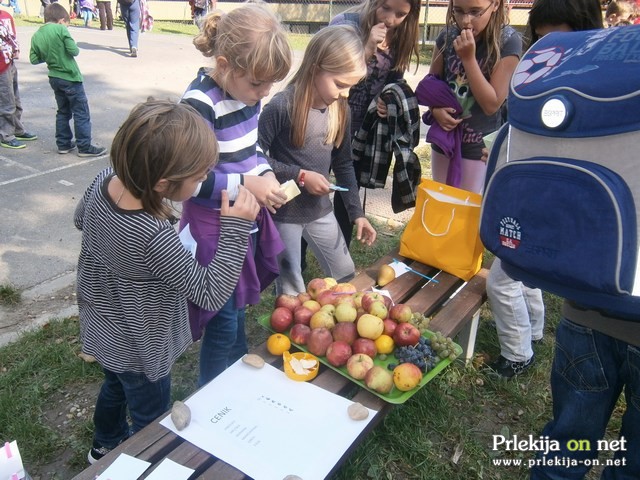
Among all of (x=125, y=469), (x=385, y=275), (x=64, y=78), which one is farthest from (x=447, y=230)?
(x=64, y=78)

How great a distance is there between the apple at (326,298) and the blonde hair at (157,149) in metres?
0.85

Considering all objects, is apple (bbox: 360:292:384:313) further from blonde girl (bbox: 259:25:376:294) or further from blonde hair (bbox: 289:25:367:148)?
blonde hair (bbox: 289:25:367:148)

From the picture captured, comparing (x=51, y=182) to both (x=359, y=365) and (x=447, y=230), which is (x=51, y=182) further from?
(x=359, y=365)

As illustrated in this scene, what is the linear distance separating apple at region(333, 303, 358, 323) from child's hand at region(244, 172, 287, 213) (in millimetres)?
471

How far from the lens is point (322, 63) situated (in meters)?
2.41

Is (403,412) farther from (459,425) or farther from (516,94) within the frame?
(516,94)

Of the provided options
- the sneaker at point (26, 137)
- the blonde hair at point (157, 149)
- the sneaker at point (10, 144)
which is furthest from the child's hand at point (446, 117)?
the sneaker at point (26, 137)

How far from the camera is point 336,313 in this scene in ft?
6.93

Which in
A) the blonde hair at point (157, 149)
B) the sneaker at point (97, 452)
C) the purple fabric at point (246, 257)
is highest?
A: the blonde hair at point (157, 149)

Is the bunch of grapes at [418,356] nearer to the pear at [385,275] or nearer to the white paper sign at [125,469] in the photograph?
the pear at [385,275]

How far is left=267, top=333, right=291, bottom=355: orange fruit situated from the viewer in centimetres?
198

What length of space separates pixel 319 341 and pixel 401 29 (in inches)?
75.8

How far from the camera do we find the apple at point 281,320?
6.89 feet

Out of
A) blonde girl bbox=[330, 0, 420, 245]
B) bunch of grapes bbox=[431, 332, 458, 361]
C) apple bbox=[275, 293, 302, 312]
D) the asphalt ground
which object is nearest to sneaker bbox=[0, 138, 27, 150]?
the asphalt ground
